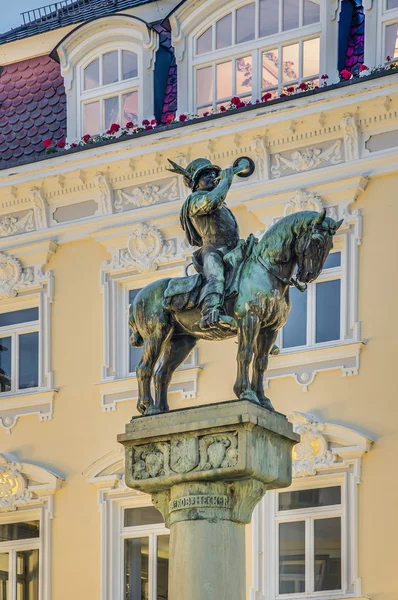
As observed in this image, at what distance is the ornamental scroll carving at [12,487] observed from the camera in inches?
1017

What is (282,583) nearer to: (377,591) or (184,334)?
(377,591)

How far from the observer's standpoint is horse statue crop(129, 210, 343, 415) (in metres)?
15.8

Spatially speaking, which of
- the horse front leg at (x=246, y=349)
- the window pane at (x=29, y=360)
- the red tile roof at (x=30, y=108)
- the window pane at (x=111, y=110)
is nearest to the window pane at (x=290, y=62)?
the window pane at (x=111, y=110)

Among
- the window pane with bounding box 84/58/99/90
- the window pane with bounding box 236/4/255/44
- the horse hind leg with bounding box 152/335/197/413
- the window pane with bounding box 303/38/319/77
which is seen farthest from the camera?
the window pane with bounding box 84/58/99/90

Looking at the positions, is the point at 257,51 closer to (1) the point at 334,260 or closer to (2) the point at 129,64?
(2) the point at 129,64

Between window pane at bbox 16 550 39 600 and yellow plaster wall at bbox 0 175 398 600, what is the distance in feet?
1.61

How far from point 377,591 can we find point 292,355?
10.8ft

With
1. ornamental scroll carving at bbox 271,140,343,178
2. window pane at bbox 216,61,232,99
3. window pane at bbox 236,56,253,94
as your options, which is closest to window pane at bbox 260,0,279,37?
window pane at bbox 236,56,253,94

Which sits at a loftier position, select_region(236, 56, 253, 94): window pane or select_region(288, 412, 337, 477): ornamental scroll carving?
select_region(236, 56, 253, 94): window pane

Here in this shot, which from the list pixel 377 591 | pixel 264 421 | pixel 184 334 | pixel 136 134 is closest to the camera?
pixel 264 421

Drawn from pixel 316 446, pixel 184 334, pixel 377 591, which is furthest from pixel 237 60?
pixel 184 334


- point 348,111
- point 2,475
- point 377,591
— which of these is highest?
point 348,111

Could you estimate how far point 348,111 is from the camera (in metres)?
24.0

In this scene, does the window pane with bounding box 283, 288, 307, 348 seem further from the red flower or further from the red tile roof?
the red tile roof
